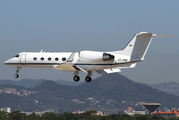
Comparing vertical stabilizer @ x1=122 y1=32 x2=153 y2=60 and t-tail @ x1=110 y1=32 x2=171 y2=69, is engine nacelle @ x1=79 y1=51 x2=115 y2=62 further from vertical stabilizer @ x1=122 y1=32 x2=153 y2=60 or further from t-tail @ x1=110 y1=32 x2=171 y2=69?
vertical stabilizer @ x1=122 y1=32 x2=153 y2=60

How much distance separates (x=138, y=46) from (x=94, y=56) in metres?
5.29

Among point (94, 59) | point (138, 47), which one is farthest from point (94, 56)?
point (138, 47)

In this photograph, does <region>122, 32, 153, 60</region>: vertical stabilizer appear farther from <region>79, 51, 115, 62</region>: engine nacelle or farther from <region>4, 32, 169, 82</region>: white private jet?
<region>79, 51, 115, 62</region>: engine nacelle

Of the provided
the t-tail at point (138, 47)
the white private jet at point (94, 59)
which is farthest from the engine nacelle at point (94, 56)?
the t-tail at point (138, 47)

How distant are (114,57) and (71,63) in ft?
16.7

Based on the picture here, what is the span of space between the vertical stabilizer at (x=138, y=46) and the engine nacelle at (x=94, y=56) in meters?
2.30

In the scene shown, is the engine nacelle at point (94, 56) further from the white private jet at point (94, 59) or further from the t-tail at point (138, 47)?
the t-tail at point (138, 47)

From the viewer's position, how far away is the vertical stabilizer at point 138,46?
5912 centimetres

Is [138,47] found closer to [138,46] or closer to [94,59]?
[138,46]

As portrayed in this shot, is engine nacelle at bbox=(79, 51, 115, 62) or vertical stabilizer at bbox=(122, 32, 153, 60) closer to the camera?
vertical stabilizer at bbox=(122, 32, 153, 60)

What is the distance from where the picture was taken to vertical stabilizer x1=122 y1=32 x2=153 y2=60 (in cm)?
5912

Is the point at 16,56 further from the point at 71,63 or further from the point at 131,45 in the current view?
the point at 131,45

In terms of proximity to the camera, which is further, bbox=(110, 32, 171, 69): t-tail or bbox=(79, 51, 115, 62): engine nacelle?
bbox=(79, 51, 115, 62): engine nacelle

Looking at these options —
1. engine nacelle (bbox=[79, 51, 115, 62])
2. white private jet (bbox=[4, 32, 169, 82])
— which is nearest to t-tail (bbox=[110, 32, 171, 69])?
white private jet (bbox=[4, 32, 169, 82])
